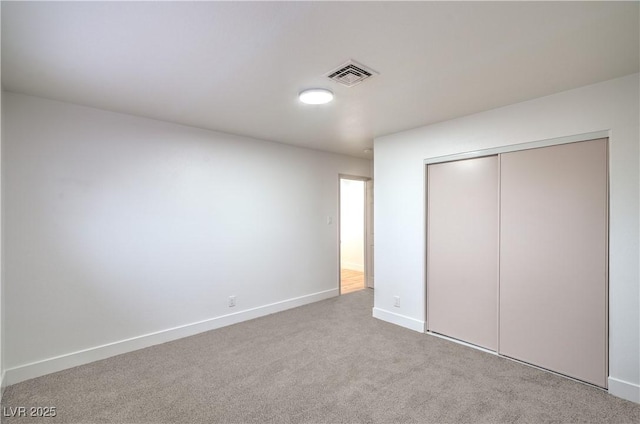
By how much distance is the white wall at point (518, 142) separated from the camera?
7.75 ft

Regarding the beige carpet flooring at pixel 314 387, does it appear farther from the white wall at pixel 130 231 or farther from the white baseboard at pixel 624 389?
the white wall at pixel 130 231

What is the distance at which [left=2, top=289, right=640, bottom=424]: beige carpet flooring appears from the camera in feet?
7.29

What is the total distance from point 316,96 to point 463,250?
225 cm

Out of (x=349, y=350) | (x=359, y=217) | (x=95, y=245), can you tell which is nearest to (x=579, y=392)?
(x=349, y=350)

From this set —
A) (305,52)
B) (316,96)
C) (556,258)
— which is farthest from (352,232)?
(305,52)

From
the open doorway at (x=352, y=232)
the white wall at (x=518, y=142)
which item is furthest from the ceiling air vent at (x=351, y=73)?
the open doorway at (x=352, y=232)

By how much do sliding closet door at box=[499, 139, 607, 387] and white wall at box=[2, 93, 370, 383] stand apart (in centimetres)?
282

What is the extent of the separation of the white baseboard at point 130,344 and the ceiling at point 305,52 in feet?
7.59

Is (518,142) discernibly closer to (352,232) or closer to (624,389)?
(624,389)

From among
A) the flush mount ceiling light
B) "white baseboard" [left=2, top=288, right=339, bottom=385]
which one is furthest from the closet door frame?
"white baseboard" [left=2, top=288, right=339, bottom=385]

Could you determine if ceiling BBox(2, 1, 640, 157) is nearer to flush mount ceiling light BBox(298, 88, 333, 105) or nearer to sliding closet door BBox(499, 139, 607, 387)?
flush mount ceiling light BBox(298, 88, 333, 105)

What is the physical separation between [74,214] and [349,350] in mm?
2937

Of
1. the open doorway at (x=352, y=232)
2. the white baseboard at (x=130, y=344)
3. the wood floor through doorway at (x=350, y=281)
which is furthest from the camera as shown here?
the open doorway at (x=352, y=232)

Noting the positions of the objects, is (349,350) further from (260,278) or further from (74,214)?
(74,214)
